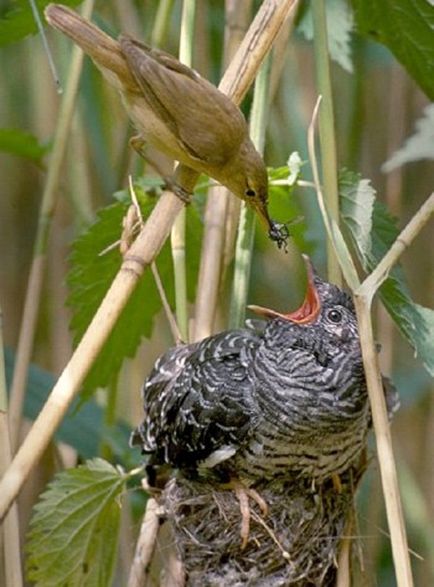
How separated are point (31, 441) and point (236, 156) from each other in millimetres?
706

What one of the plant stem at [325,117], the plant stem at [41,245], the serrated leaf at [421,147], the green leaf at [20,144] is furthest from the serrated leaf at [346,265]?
the green leaf at [20,144]

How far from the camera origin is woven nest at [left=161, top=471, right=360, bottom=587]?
6.25 feet

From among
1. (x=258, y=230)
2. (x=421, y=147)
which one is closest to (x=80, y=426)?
(x=258, y=230)

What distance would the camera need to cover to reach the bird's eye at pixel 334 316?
1.82m

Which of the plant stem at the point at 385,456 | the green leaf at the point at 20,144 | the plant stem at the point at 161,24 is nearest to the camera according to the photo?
the plant stem at the point at 385,456

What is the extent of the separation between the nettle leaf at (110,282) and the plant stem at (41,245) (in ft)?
0.18

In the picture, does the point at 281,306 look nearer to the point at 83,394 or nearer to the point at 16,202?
the point at 16,202

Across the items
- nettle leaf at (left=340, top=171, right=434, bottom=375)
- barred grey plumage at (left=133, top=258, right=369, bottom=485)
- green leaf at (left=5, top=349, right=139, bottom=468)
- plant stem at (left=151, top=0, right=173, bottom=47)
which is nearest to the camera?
nettle leaf at (left=340, top=171, right=434, bottom=375)

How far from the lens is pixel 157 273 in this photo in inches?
78.7

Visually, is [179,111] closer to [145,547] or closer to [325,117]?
[325,117]

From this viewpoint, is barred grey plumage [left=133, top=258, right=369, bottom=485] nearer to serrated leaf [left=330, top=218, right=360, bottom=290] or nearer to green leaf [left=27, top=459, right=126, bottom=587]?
green leaf [left=27, top=459, right=126, bottom=587]

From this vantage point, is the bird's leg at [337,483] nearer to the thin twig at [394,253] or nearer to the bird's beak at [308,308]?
the bird's beak at [308,308]

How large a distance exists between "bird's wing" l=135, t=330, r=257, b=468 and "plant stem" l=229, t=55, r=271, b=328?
46mm

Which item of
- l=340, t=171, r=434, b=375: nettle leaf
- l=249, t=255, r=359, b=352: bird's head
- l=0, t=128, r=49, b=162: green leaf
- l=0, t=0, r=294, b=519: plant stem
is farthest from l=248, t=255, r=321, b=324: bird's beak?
l=0, t=128, r=49, b=162: green leaf
